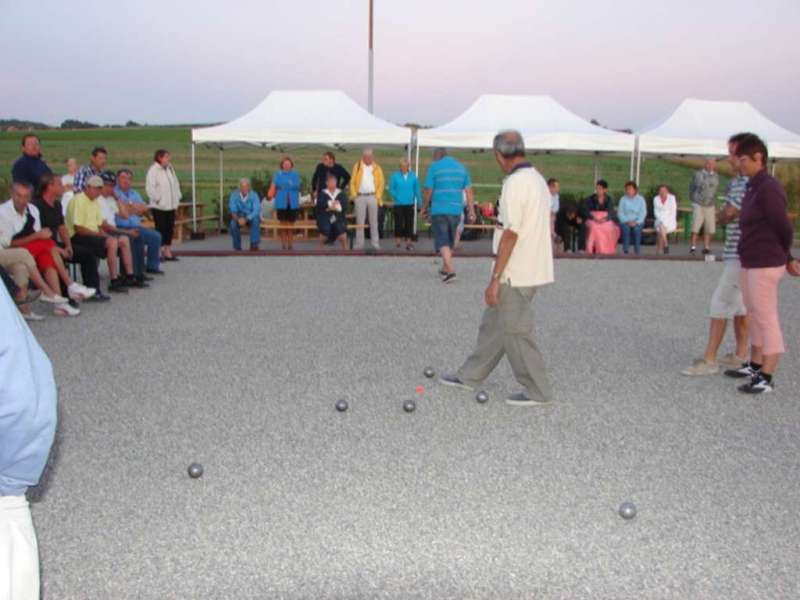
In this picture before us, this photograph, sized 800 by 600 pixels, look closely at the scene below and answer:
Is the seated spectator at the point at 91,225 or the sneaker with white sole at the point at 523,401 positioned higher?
the seated spectator at the point at 91,225

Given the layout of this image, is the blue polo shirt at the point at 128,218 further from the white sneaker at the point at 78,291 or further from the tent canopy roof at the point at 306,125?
the tent canopy roof at the point at 306,125

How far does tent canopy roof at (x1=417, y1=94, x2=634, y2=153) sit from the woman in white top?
5878 millimetres

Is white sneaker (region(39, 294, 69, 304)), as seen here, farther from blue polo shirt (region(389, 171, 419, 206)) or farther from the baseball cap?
blue polo shirt (region(389, 171, 419, 206))

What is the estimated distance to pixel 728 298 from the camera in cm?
748

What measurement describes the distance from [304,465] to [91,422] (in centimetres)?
173

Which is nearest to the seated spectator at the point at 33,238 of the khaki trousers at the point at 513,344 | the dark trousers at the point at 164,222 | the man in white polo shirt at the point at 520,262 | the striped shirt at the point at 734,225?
the dark trousers at the point at 164,222

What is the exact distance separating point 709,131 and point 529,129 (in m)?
3.92

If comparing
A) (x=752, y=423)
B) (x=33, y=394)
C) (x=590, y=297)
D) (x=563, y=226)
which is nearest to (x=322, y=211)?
(x=563, y=226)

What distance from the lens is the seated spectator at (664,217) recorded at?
1856 centimetres

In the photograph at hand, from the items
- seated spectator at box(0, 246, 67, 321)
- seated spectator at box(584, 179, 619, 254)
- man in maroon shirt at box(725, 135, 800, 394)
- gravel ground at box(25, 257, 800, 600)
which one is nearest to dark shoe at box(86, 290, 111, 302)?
seated spectator at box(0, 246, 67, 321)

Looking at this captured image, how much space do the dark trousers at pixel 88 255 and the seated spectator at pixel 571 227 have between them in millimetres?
9614

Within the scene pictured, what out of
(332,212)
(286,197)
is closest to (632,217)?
(332,212)

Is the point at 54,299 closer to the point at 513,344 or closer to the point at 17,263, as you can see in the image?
the point at 17,263

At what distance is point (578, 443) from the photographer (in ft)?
19.1
